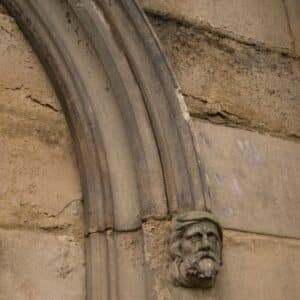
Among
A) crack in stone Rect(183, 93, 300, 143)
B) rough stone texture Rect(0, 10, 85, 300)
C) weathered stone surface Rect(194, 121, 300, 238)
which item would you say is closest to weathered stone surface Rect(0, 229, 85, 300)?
rough stone texture Rect(0, 10, 85, 300)

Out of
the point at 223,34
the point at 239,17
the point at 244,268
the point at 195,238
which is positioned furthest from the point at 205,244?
the point at 239,17

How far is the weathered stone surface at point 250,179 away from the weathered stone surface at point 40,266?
48 cm

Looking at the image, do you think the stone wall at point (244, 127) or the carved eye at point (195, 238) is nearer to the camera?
the carved eye at point (195, 238)

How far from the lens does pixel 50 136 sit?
244 cm

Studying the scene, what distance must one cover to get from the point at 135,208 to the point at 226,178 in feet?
1.23

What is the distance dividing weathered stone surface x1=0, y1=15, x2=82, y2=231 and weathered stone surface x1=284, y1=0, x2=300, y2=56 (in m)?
1.03

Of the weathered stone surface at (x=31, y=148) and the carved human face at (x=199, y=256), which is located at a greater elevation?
the weathered stone surface at (x=31, y=148)

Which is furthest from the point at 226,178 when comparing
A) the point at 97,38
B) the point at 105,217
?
the point at 97,38

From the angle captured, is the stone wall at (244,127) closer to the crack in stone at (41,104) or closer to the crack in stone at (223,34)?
the crack in stone at (223,34)

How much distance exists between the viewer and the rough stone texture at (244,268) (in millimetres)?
2230

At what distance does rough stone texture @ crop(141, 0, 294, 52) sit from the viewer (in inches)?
109

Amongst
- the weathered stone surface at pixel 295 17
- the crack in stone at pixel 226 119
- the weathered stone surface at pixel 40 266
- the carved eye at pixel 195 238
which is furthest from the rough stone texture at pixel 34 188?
the weathered stone surface at pixel 295 17

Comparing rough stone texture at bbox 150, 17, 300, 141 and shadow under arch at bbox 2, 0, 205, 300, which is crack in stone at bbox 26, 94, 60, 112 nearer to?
shadow under arch at bbox 2, 0, 205, 300

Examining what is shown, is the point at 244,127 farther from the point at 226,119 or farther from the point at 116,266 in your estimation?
the point at 116,266
